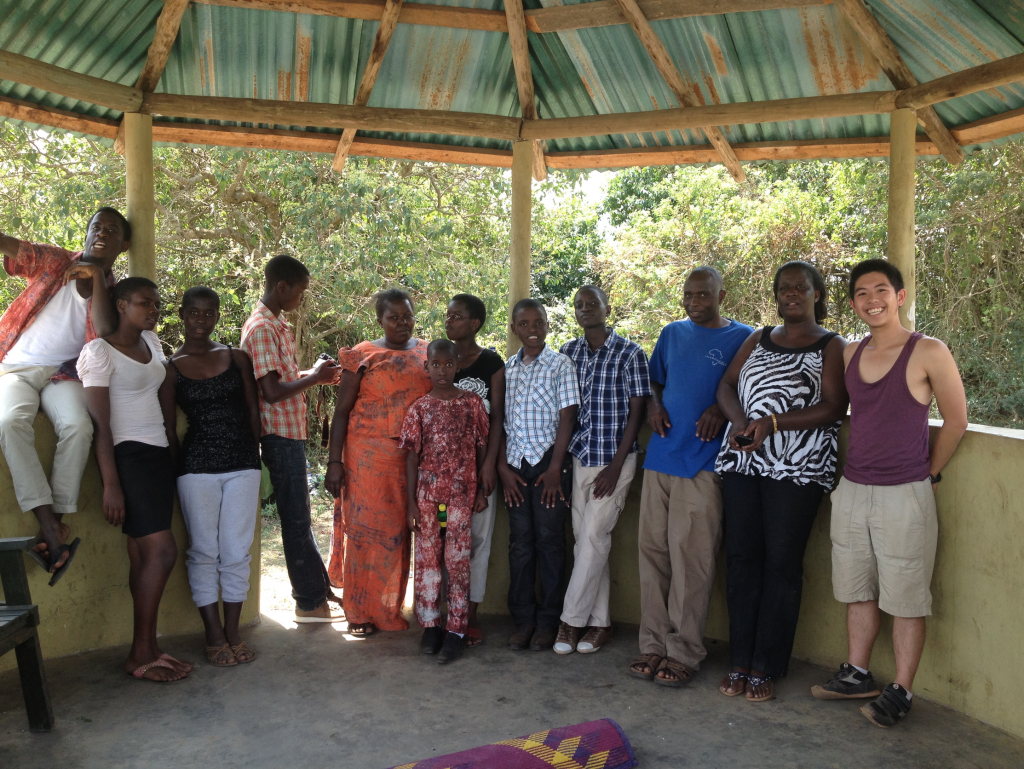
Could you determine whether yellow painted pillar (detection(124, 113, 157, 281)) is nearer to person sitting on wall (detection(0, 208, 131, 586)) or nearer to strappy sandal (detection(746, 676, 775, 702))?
person sitting on wall (detection(0, 208, 131, 586))

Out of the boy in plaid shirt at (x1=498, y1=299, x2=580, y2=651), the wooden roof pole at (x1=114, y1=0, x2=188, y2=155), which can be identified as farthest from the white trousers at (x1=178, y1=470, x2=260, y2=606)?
the wooden roof pole at (x1=114, y1=0, x2=188, y2=155)

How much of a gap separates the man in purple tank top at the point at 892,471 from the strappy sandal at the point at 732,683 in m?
0.48

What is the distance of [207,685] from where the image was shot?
370cm

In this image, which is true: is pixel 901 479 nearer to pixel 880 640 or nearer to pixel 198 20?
pixel 880 640

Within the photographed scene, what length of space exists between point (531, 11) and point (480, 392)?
2625 mm

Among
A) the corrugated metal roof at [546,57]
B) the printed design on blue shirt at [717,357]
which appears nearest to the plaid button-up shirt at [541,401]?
the printed design on blue shirt at [717,357]

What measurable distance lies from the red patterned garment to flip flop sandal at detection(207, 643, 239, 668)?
35.1 inches

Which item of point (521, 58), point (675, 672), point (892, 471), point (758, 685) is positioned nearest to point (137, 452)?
point (675, 672)

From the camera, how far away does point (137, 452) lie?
3.70m

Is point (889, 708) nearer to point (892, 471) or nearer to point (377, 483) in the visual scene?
point (892, 471)

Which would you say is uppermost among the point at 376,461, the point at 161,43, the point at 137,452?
the point at 161,43

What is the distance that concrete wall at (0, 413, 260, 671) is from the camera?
376 cm

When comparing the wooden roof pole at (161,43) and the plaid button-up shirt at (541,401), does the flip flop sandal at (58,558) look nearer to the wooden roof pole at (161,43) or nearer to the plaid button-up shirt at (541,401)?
the plaid button-up shirt at (541,401)

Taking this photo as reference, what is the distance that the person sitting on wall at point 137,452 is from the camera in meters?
3.60
